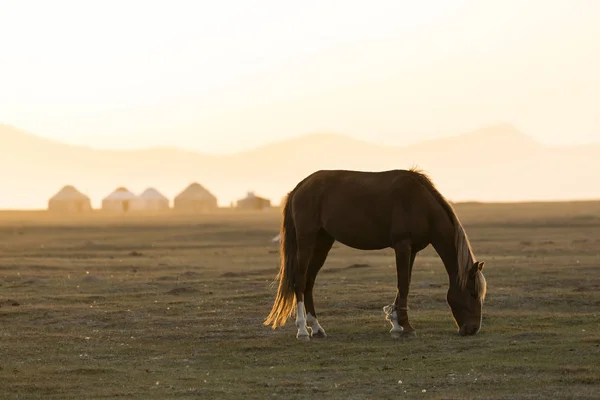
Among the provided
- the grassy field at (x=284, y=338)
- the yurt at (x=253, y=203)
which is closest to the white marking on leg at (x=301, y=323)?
the grassy field at (x=284, y=338)

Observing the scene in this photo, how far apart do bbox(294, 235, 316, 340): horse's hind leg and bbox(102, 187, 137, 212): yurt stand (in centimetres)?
13878

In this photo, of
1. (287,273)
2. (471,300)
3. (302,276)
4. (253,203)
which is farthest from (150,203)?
(471,300)

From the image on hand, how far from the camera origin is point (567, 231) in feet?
201

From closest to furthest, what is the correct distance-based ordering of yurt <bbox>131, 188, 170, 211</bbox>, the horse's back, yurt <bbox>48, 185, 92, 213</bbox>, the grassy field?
1. the grassy field
2. the horse's back
3. yurt <bbox>48, 185, 92, 213</bbox>
4. yurt <bbox>131, 188, 170, 211</bbox>

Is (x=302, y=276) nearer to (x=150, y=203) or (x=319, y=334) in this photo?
(x=319, y=334)

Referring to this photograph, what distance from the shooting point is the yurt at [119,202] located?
156512mm

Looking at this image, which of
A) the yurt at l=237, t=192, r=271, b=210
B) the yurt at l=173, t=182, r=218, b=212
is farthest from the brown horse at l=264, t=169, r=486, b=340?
the yurt at l=237, t=192, r=271, b=210

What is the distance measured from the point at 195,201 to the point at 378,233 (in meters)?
137

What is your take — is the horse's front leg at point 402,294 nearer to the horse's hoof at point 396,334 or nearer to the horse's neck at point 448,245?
the horse's hoof at point 396,334

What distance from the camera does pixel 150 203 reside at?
157375 mm

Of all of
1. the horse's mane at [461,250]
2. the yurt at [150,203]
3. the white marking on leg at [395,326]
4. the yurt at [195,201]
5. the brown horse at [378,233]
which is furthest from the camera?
the yurt at [150,203]

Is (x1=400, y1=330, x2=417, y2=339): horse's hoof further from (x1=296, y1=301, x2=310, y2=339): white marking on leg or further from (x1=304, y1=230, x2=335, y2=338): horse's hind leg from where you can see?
(x1=296, y1=301, x2=310, y2=339): white marking on leg

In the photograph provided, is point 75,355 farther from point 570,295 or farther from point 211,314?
point 570,295

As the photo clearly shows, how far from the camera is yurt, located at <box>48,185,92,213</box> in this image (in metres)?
152
